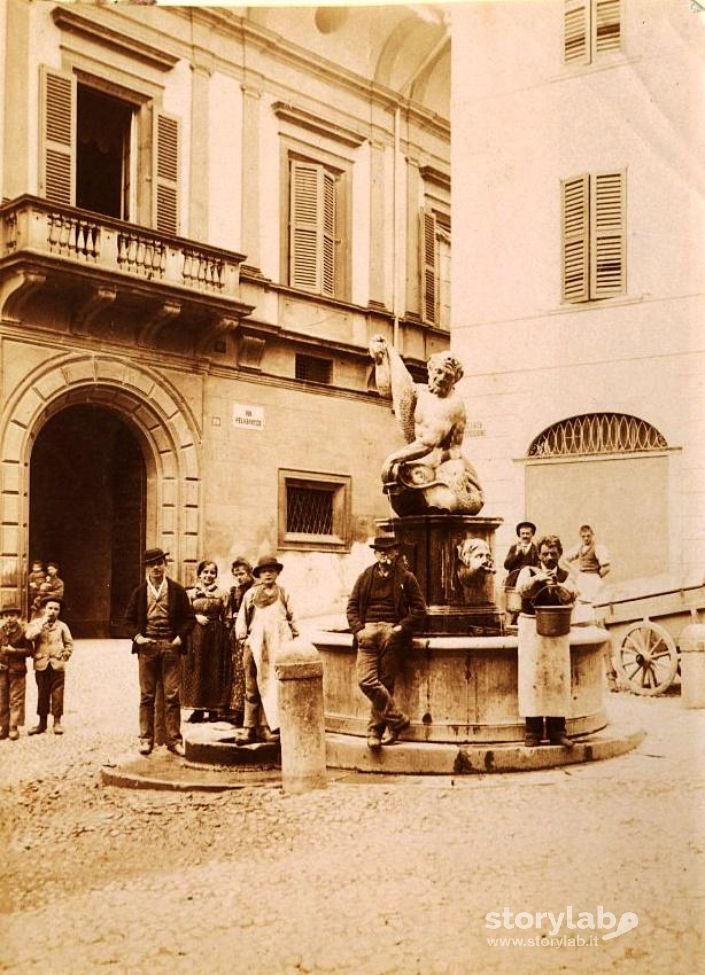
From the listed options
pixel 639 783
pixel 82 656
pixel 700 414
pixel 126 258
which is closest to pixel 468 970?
pixel 639 783

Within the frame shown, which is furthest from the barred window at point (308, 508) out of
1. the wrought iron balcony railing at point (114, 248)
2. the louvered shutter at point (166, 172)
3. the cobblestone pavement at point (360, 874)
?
the louvered shutter at point (166, 172)

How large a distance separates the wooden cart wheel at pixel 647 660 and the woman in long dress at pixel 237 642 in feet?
8.60

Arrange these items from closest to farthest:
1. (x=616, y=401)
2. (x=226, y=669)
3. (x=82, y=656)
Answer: (x=616, y=401), (x=82, y=656), (x=226, y=669)

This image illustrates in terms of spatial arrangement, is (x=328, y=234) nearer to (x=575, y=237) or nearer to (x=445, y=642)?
(x=575, y=237)

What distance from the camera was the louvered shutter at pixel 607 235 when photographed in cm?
505

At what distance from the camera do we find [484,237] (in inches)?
242

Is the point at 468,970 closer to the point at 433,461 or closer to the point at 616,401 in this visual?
the point at 616,401

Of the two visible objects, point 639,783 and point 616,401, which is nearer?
point 639,783

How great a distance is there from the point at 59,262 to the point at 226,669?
310cm

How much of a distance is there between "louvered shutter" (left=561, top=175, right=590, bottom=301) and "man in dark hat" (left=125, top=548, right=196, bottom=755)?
9.25ft

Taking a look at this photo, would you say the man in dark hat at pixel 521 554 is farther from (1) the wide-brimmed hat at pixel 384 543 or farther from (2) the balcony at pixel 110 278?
(2) the balcony at pixel 110 278

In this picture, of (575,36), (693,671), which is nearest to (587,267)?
(575,36)

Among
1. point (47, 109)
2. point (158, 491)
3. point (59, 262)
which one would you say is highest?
point (47, 109)

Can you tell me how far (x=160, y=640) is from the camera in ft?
22.6
